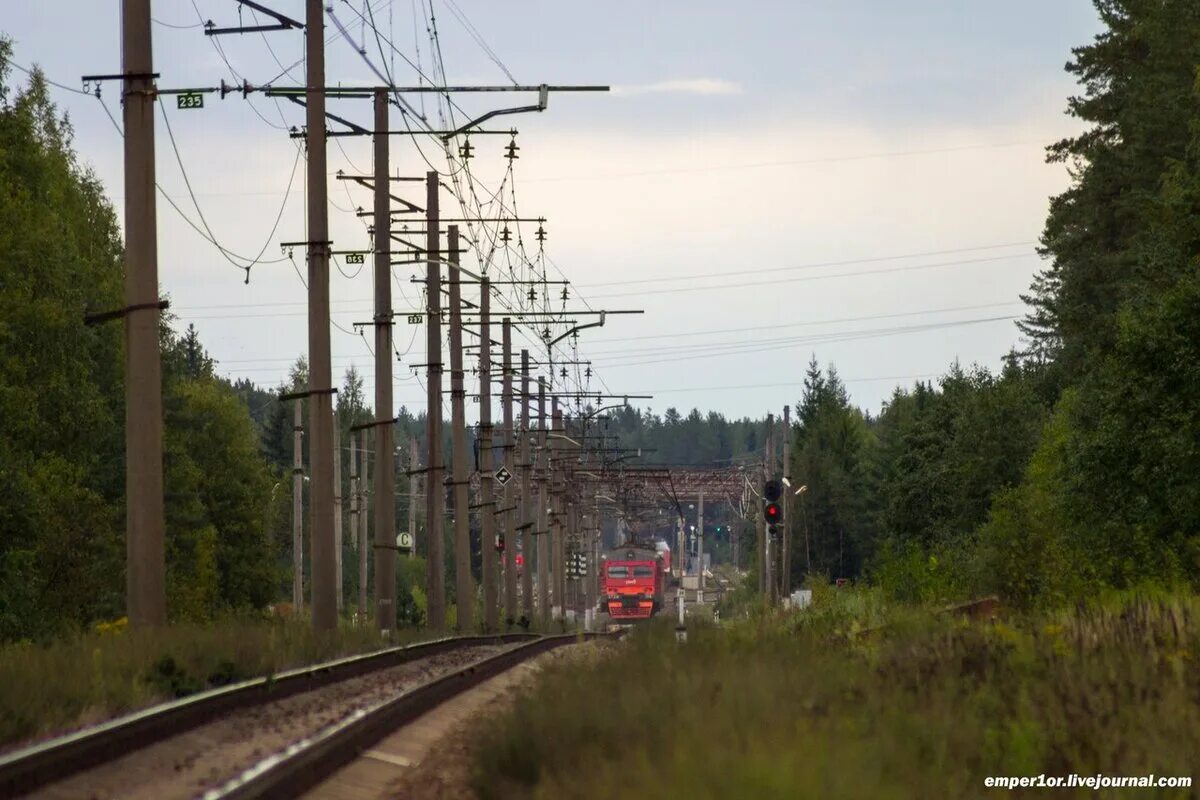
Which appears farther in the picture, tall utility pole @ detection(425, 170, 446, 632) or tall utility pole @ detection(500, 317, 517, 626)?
tall utility pole @ detection(500, 317, 517, 626)

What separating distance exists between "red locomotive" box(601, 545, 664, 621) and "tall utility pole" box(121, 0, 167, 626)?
305 feet

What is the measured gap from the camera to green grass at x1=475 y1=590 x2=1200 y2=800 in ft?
24.8

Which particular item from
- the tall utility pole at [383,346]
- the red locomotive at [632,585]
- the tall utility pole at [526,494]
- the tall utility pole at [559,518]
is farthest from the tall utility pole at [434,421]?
the red locomotive at [632,585]

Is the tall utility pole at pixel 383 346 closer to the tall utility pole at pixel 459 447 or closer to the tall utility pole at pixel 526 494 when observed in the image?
the tall utility pole at pixel 459 447

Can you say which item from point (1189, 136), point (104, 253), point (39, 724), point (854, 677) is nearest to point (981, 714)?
point (854, 677)

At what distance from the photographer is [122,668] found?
17031 millimetres

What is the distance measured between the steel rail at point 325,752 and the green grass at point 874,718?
1.05m

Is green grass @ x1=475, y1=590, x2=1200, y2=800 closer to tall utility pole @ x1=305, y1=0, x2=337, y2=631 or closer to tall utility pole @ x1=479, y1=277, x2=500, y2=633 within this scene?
tall utility pole @ x1=305, y1=0, x2=337, y2=631

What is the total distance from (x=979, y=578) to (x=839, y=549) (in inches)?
3761

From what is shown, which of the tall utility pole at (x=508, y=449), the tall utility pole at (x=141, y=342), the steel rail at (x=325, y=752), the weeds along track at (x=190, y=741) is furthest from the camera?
the tall utility pole at (x=508, y=449)

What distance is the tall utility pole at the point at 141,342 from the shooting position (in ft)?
74.9

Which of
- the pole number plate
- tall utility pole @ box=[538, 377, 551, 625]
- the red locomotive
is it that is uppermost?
the pole number plate

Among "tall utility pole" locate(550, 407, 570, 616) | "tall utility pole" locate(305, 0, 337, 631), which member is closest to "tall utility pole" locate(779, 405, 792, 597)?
"tall utility pole" locate(550, 407, 570, 616)

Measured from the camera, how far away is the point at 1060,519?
1511 inches
